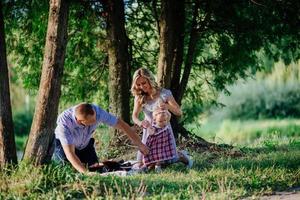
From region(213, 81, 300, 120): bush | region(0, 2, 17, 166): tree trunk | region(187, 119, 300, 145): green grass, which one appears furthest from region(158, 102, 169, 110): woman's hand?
region(213, 81, 300, 120): bush

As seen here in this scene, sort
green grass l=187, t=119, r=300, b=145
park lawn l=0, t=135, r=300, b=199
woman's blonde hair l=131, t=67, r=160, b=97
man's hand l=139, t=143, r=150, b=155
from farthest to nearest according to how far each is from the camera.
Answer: green grass l=187, t=119, r=300, b=145, woman's blonde hair l=131, t=67, r=160, b=97, man's hand l=139, t=143, r=150, b=155, park lawn l=0, t=135, r=300, b=199

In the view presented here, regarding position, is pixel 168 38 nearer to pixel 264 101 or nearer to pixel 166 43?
pixel 166 43

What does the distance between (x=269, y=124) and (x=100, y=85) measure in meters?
19.7

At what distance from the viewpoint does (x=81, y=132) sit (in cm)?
995

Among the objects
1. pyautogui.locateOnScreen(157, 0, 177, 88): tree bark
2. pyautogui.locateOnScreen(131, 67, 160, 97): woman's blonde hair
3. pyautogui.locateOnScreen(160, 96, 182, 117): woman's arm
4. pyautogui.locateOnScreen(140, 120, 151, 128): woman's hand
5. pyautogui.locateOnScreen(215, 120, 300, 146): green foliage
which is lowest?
pyautogui.locateOnScreen(215, 120, 300, 146): green foliage

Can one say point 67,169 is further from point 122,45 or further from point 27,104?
point 27,104

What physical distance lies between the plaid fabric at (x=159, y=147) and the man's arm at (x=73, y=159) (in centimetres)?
149

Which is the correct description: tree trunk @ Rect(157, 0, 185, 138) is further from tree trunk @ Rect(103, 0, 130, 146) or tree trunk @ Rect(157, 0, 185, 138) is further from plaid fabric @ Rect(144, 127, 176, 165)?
plaid fabric @ Rect(144, 127, 176, 165)

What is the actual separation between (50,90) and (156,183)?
1.82 m

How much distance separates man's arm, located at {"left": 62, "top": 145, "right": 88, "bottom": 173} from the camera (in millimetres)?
9273

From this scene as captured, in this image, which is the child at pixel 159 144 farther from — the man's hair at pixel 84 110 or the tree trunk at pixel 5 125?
the tree trunk at pixel 5 125

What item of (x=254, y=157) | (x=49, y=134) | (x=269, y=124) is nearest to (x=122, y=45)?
(x=254, y=157)

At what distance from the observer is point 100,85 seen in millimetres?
16672

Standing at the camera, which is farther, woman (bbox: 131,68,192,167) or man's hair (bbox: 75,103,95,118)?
woman (bbox: 131,68,192,167)
